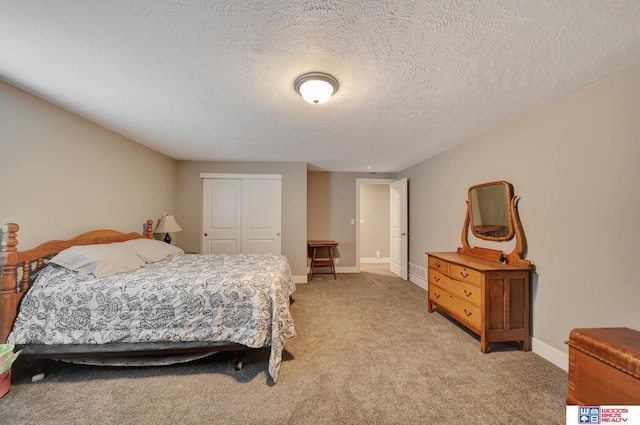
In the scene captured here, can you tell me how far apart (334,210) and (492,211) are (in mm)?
3251

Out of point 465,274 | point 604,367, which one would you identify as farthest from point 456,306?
point 604,367

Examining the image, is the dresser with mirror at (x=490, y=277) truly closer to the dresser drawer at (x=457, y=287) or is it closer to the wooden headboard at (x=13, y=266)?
the dresser drawer at (x=457, y=287)

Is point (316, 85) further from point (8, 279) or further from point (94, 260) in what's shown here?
point (8, 279)

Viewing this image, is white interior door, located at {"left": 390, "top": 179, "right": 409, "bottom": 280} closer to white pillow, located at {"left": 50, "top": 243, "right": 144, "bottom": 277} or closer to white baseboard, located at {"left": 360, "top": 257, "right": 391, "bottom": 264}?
white baseboard, located at {"left": 360, "top": 257, "right": 391, "bottom": 264}

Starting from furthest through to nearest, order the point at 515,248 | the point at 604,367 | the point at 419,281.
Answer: the point at 419,281, the point at 515,248, the point at 604,367

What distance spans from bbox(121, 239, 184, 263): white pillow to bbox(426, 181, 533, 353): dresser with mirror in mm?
3469

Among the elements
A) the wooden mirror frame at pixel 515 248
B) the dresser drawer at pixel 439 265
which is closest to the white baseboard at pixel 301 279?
the dresser drawer at pixel 439 265

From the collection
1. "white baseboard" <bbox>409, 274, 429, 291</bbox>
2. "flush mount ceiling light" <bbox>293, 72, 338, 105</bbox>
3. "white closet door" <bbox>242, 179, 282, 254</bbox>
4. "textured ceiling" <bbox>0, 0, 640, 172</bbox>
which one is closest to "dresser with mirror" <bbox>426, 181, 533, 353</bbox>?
"textured ceiling" <bbox>0, 0, 640, 172</bbox>

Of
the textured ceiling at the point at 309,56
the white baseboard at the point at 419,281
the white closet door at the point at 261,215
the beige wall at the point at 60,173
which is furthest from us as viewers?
the white closet door at the point at 261,215

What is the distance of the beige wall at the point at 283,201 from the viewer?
179 inches

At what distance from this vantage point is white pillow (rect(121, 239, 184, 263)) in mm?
2760

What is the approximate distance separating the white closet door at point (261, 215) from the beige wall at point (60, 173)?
1668 mm

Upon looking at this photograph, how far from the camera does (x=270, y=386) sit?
182 cm

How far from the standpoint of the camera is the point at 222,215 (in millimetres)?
4641
